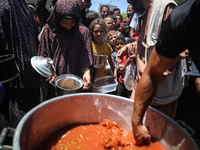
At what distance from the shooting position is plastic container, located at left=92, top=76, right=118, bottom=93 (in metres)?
2.80

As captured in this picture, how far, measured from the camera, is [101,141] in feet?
3.54

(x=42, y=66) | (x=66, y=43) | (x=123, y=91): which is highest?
(x=66, y=43)

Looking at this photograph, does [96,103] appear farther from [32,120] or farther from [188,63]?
[188,63]

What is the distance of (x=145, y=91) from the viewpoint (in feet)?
3.36

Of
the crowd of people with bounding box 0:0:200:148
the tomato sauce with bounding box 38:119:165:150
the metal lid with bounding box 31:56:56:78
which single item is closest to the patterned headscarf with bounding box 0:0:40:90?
the crowd of people with bounding box 0:0:200:148

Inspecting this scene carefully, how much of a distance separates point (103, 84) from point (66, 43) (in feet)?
3.89

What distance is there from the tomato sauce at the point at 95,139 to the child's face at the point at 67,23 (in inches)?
50.1

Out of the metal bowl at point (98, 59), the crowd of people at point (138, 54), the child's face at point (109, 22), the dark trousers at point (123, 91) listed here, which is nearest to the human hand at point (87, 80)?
the crowd of people at point (138, 54)

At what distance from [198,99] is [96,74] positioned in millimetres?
1622

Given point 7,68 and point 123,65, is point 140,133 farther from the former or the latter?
point 123,65

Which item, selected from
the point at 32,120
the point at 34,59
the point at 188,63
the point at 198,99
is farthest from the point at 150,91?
the point at 198,99

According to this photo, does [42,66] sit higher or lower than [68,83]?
higher

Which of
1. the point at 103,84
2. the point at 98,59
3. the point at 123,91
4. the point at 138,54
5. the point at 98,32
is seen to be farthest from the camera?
the point at 123,91

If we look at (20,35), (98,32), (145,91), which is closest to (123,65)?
(98,32)
